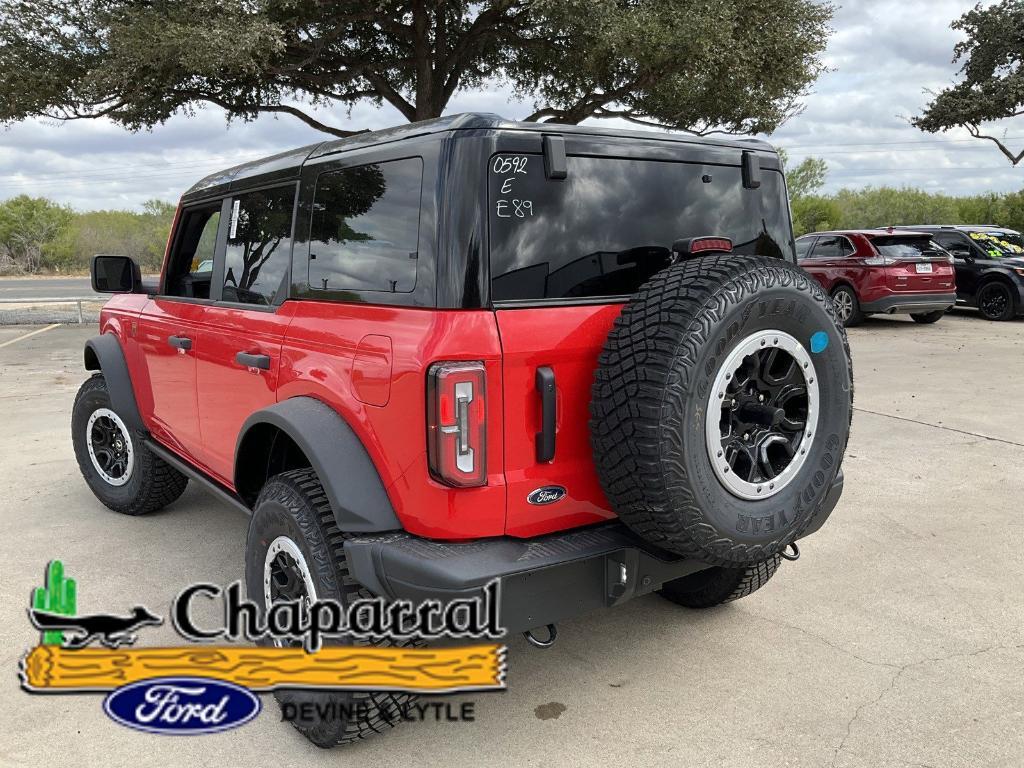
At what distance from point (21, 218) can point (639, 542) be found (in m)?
55.8

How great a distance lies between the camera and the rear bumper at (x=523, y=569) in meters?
2.15

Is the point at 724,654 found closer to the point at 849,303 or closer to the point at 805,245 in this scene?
the point at 849,303

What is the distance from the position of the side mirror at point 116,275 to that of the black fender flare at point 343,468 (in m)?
2.29

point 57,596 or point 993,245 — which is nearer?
point 57,596

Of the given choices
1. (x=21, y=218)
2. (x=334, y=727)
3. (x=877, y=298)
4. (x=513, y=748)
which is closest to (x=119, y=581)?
(x=334, y=727)

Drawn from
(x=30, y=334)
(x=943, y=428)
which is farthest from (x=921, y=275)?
(x=30, y=334)

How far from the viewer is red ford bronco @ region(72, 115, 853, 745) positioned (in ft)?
7.14

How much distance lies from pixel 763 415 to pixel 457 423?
928 millimetres

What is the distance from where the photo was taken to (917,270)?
12664mm

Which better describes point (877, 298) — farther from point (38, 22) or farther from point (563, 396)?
point (38, 22)

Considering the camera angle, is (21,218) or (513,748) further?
(21,218)

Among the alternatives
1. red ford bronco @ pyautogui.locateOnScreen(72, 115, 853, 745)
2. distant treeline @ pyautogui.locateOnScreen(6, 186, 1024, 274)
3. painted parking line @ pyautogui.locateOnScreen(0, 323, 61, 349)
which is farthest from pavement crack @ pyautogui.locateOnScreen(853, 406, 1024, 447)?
distant treeline @ pyautogui.locateOnScreen(6, 186, 1024, 274)

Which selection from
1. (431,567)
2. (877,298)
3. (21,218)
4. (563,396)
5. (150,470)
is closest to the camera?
(431,567)

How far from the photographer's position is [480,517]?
2.24 meters
